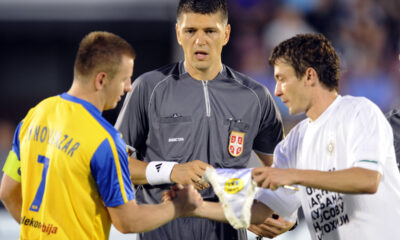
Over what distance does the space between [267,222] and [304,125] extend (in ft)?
2.11

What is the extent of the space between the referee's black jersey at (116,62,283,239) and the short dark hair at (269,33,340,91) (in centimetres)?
49

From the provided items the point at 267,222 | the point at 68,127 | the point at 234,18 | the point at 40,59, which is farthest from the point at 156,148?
the point at 40,59

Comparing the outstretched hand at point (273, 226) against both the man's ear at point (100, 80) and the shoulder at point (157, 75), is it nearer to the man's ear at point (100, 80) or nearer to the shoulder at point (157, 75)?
the shoulder at point (157, 75)

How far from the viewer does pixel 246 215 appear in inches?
130

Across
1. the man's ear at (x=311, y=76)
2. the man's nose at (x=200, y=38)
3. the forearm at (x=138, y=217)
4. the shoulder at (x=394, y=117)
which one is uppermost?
the man's nose at (x=200, y=38)

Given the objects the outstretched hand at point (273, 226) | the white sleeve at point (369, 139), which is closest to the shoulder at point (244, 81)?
the outstretched hand at point (273, 226)

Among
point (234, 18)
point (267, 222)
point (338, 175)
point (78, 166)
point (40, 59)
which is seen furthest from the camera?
point (40, 59)

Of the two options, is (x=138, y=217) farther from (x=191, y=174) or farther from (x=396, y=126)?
(x=396, y=126)

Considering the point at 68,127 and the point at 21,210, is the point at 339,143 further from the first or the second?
the point at 21,210

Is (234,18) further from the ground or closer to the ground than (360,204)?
further from the ground

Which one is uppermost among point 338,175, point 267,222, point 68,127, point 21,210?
point 68,127

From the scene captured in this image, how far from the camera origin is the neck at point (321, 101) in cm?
355

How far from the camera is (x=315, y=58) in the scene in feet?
11.8

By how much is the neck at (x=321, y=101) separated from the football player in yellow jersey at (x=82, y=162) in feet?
3.50
